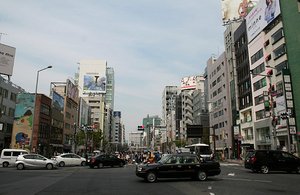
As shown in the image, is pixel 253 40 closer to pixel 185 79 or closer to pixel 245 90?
pixel 245 90

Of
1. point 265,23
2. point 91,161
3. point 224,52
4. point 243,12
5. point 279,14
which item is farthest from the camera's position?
point 224,52

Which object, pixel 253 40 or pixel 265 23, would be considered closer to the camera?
pixel 265 23

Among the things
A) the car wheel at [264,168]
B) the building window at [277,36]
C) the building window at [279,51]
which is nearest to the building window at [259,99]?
the building window at [279,51]

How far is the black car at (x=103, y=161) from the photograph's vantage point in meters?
34.2

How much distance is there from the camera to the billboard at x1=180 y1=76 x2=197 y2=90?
130m

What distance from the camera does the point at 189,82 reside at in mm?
131125

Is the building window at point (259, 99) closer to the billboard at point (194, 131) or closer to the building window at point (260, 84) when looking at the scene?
the building window at point (260, 84)

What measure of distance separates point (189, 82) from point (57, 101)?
228ft

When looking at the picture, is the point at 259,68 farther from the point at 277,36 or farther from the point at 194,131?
the point at 194,131

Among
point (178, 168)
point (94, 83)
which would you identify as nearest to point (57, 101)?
point (94, 83)

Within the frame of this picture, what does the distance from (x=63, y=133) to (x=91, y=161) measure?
165 feet

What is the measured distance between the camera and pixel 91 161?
1344 inches

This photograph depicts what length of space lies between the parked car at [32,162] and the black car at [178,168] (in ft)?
56.0

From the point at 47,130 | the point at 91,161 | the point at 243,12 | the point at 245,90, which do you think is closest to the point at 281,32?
the point at 245,90
